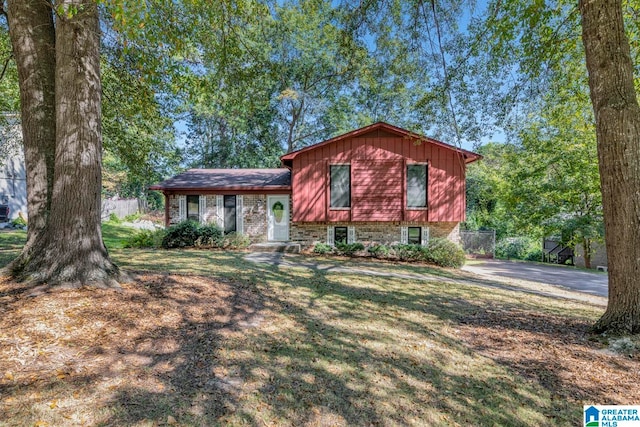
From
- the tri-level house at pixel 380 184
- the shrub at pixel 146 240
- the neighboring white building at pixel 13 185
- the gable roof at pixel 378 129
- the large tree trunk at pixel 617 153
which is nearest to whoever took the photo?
the large tree trunk at pixel 617 153

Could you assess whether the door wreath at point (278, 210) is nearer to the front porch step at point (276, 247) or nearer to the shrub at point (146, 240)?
the front porch step at point (276, 247)

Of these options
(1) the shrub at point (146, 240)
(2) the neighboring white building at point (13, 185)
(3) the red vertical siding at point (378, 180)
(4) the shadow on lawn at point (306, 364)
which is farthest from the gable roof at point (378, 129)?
(2) the neighboring white building at point (13, 185)

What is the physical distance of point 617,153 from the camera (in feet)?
12.4

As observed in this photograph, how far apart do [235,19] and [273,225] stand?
28.4 ft

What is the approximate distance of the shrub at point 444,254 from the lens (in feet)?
36.6

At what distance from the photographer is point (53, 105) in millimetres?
4480

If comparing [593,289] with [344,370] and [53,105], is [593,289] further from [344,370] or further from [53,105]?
[53,105]

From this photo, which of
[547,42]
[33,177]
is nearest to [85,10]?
[33,177]

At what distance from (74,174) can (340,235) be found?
32.9ft

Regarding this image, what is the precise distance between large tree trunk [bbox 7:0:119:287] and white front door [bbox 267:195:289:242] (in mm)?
9556

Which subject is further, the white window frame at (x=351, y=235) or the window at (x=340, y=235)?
the window at (x=340, y=235)

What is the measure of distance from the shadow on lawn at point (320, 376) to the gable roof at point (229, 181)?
9368 millimetres

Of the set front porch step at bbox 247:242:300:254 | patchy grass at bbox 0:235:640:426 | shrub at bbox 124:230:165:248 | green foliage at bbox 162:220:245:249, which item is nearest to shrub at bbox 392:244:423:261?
front porch step at bbox 247:242:300:254

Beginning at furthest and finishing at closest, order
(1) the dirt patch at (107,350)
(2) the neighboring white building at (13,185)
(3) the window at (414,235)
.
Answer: (2) the neighboring white building at (13,185) → (3) the window at (414,235) → (1) the dirt patch at (107,350)
